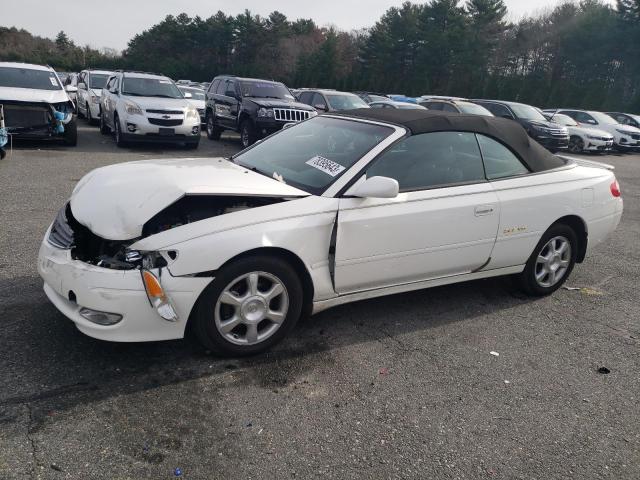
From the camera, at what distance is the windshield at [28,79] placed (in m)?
11.1

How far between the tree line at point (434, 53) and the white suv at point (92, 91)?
93.9 ft

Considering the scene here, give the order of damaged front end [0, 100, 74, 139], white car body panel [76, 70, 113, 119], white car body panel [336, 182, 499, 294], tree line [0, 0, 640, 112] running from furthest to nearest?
tree line [0, 0, 640, 112]
white car body panel [76, 70, 113, 119]
damaged front end [0, 100, 74, 139]
white car body panel [336, 182, 499, 294]

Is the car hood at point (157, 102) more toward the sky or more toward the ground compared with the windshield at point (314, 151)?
more toward the sky

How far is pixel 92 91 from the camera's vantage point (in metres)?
15.8

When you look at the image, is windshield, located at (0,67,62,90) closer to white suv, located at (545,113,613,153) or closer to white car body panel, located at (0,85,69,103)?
white car body panel, located at (0,85,69,103)

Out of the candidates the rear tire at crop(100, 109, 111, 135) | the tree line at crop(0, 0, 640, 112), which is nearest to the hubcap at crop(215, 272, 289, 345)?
the rear tire at crop(100, 109, 111, 135)

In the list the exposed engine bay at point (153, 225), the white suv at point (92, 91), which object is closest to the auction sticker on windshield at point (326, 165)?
the exposed engine bay at point (153, 225)

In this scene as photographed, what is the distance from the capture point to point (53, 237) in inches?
139

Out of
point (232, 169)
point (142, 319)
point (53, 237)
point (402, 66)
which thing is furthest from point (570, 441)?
point (402, 66)

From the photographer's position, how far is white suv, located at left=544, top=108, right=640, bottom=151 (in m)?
22.3

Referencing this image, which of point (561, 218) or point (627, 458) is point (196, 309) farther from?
point (561, 218)

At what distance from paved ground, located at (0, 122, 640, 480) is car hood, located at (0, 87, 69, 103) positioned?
23.8 feet

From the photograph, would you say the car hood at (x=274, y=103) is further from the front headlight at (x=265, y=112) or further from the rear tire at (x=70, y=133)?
the rear tire at (x=70, y=133)

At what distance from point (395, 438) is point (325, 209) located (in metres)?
1.49
